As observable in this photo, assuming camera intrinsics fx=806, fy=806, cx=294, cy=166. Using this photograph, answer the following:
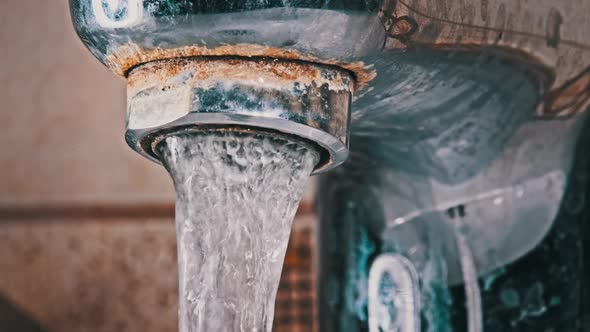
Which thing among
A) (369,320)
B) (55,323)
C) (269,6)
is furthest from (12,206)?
(269,6)

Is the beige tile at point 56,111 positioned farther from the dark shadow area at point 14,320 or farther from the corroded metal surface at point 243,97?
the corroded metal surface at point 243,97

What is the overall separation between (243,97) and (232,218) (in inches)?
1.9

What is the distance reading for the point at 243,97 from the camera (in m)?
0.23

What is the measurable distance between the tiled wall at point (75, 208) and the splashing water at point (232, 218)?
48 cm

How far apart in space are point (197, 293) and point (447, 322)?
0.12m

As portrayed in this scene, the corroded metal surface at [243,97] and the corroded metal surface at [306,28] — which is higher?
the corroded metal surface at [306,28]

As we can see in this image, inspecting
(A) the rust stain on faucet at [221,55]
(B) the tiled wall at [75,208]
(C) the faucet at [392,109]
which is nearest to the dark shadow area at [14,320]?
(B) the tiled wall at [75,208]

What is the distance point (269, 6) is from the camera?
22cm

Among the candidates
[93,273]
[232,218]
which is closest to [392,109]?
[232,218]

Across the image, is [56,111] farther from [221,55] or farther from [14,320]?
[221,55]

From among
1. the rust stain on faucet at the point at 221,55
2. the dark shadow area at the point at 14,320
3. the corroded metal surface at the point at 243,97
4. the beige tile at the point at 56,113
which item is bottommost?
the dark shadow area at the point at 14,320

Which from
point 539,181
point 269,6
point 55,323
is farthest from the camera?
point 55,323

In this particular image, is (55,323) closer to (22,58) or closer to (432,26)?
(22,58)

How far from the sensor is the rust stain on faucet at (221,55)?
23 centimetres
